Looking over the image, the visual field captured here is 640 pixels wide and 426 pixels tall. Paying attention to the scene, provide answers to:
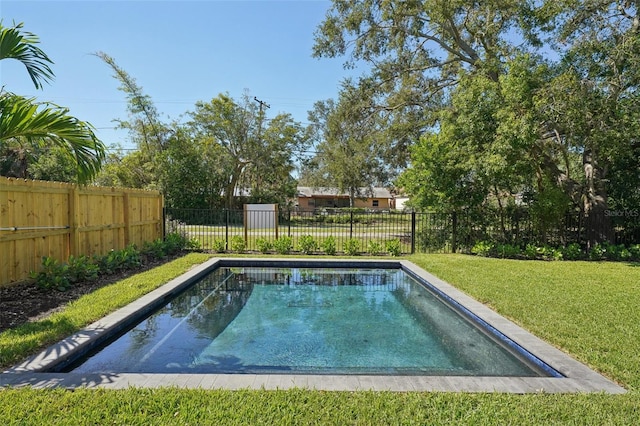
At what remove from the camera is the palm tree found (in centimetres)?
361

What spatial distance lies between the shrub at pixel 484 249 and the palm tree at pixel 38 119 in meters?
9.51

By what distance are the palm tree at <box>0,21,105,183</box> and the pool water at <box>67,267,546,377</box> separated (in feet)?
7.10

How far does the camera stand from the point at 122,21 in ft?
28.3

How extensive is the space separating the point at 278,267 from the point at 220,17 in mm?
6887

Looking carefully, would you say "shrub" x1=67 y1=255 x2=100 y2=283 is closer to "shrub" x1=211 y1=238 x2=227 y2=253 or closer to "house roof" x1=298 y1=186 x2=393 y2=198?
"shrub" x1=211 y1=238 x2=227 y2=253

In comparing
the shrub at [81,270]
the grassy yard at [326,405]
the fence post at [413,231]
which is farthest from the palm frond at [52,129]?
the fence post at [413,231]

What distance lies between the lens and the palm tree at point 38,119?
11.8 ft

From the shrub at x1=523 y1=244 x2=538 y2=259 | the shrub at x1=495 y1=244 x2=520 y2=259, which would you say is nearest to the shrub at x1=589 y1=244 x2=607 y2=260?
the shrub at x1=523 y1=244 x2=538 y2=259

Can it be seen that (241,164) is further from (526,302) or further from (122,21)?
(526,302)

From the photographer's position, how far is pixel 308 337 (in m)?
4.80

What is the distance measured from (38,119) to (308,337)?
12.9ft

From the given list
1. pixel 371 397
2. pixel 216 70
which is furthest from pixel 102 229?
pixel 216 70

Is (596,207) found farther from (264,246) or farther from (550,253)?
(264,246)

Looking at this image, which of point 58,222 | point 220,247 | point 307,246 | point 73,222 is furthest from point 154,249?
point 307,246
